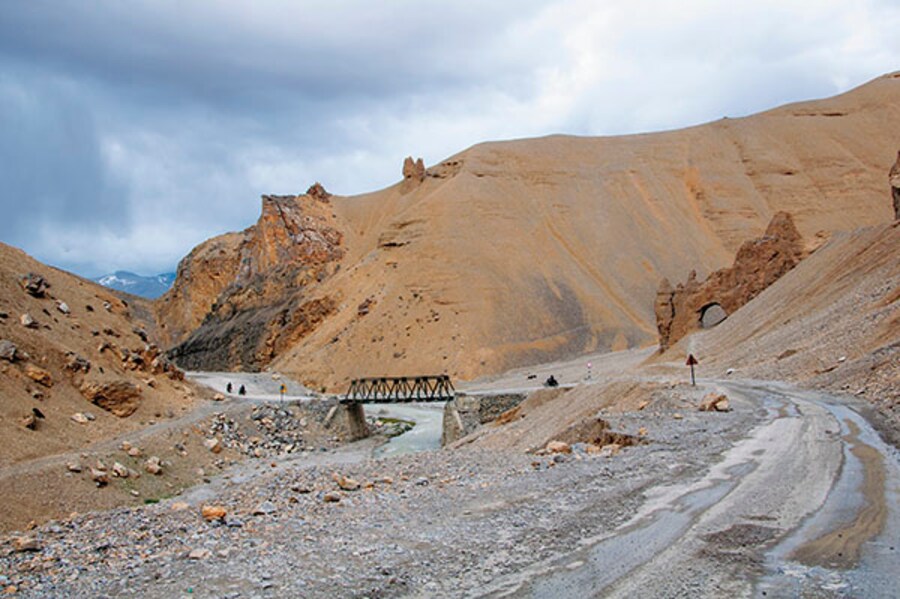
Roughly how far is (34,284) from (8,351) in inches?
243

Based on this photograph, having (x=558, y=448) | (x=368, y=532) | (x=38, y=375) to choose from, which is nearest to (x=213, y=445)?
(x=38, y=375)

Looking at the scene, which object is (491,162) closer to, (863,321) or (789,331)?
(789,331)

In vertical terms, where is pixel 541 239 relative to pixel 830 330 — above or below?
above

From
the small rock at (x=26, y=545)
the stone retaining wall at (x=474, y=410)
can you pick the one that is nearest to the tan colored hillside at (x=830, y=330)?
the stone retaining wall at (x=474, y=410)

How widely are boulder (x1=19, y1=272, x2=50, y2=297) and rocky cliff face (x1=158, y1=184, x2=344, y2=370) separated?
48.3 m

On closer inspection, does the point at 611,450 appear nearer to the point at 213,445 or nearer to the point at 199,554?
the point at 199,554

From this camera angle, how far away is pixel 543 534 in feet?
29.5

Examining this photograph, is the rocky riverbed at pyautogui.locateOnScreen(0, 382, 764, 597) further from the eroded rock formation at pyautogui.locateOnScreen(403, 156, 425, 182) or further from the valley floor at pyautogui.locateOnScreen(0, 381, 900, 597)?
the eroded rock formation at pyautogui.locateOnScreen(403, 156, 425, 182)

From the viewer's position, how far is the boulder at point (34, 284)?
29.4 meters

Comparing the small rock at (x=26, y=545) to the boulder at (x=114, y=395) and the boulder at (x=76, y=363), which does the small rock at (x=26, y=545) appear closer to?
the boulder at (x=114, y=395)

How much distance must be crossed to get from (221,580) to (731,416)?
14742mm

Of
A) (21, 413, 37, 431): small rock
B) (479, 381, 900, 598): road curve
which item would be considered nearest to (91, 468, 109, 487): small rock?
(21, 413, 37, 431): small rock

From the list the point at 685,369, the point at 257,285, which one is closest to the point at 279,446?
the point at 685,369

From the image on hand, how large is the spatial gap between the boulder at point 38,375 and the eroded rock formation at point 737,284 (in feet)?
125
